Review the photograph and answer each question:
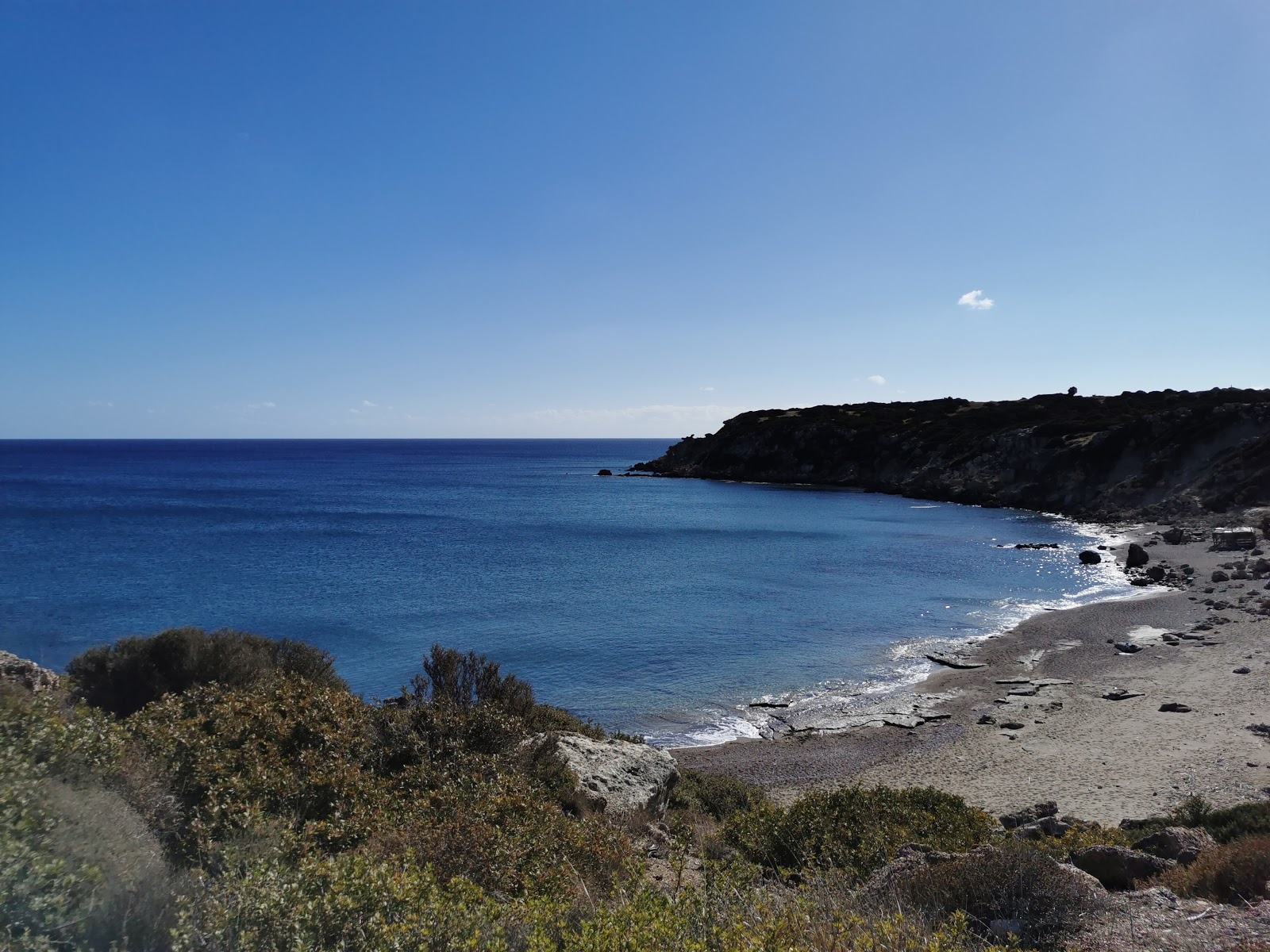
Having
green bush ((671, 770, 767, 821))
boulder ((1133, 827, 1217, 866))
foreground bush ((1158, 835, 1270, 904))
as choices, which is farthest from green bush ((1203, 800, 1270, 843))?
green bush ((671, 770, 767, 821))

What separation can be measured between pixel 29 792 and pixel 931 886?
7742 mm

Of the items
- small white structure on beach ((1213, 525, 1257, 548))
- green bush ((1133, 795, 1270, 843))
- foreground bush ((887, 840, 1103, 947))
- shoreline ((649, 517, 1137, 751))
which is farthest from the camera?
small white structure on beach ((1213, 525, 1257, 548))

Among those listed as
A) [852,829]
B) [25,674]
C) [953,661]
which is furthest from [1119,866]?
[953,661]

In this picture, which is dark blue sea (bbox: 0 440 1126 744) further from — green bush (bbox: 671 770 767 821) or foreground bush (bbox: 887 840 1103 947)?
foreground bush (bbox: 887 840 1103 947)

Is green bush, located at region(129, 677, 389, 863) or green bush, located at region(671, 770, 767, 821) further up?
green bush, located at region(129, 677, 389, 863)

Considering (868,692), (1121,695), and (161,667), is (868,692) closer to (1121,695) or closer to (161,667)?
(1121,695)

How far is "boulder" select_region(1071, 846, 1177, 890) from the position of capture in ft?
26.5

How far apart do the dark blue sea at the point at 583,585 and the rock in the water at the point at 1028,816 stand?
811 cm

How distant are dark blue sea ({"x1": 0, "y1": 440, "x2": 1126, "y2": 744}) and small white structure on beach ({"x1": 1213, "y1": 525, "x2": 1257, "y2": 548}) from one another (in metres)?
8.14

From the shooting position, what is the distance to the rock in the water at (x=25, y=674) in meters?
12.5

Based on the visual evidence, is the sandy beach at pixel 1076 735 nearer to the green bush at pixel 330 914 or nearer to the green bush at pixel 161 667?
the green bush at pixel 161 667

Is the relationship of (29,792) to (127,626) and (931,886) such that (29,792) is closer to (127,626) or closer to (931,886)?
(931,886)

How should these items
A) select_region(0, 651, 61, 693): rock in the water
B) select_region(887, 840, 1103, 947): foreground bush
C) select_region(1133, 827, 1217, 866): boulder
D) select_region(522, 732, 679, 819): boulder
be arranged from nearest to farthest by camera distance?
1. select_region(887, 840, 1103, 947): foreground bush
2. select_region(1133, 827, 1217, 866): boulder
3. select_region(522, 732, 679, 819): boulder
4. select_region(0, 651, 61, 693): rock in the water

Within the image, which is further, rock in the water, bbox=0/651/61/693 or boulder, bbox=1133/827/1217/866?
rock in the water, bbox=0/651/61/693
